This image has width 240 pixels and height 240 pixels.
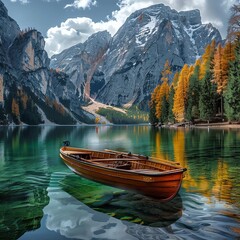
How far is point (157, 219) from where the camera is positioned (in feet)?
39.8

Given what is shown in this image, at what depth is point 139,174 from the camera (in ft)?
47.0

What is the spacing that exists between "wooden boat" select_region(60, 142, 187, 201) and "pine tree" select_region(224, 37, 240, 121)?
50.2 m

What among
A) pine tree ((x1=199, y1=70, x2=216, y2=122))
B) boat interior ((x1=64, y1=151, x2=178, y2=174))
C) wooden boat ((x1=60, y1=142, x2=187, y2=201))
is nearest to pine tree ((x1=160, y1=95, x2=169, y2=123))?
pine tree ((x1=199, y1=70, x2=216, y2=122))

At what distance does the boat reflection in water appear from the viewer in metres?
12.3

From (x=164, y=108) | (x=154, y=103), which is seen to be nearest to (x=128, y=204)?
(x=164, y=108)

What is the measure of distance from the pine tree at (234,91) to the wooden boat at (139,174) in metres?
50.2

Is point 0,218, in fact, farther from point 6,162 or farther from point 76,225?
point 6,162

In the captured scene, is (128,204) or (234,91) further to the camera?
(234,91)

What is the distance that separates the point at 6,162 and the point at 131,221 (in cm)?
2060

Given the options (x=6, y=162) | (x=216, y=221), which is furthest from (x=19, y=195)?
(x=6, y=162)

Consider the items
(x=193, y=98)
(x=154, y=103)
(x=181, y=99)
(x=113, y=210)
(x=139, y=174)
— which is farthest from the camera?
(x=154, y=103)

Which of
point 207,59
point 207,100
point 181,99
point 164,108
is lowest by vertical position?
point 164,108

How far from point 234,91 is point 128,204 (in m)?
56.8

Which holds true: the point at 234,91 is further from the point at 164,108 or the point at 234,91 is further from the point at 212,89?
the point at 164,108
